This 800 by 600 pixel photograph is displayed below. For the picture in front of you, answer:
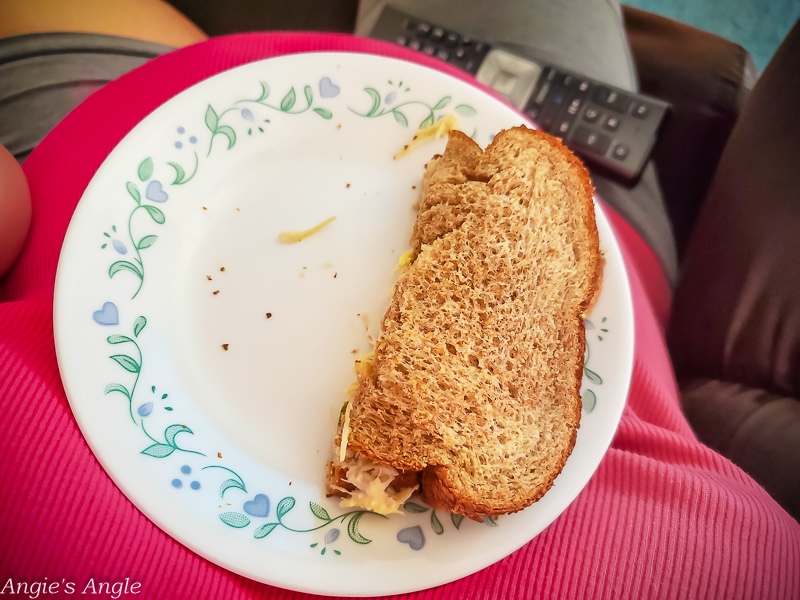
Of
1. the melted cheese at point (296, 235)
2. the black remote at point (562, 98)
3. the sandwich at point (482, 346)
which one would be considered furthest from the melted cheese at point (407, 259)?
the black remote at point (562, 98)

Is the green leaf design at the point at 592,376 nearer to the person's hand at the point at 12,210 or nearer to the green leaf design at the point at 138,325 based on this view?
the green leaf design at the point at 138,325

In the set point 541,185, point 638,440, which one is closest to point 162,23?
point 541,185

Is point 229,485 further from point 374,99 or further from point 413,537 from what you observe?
point 374,99

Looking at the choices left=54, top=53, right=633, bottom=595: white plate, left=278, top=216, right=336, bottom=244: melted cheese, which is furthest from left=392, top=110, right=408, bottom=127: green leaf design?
left=278, top=216, right=336, bottom=244: melted cheese

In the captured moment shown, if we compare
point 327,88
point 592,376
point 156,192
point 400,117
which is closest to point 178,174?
point 156,192

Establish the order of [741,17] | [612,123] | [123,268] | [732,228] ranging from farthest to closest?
[741,17] → [612,123] → [732,228] → [123,268]

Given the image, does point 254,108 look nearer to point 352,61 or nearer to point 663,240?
point 352,61

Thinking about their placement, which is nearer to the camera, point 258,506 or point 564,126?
point 258,506
